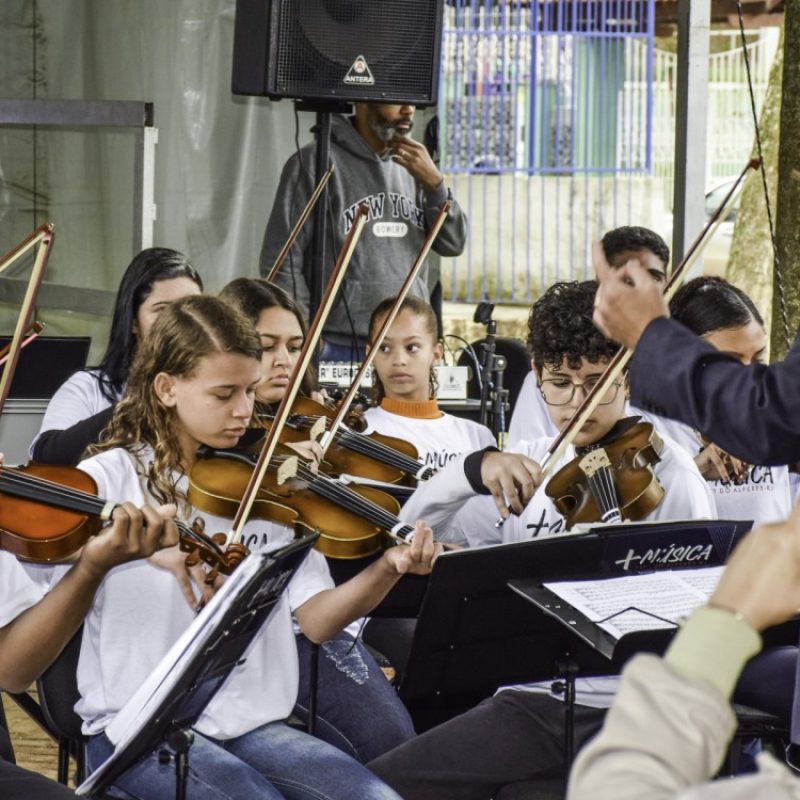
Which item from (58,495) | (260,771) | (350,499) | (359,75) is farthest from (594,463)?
(359,75)

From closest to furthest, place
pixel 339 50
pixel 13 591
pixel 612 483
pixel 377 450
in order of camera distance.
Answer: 1. pixel 13 591
2. pixel 612 483
3. pixel 377 450
4. pixel 339 50

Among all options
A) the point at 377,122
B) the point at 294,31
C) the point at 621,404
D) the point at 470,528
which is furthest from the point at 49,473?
the point at 377,122

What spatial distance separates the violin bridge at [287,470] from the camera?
249cm

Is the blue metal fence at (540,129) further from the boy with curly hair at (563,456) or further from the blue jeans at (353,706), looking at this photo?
the blue jeans at (353,706)

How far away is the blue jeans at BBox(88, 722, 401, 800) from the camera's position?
1930 millimetres

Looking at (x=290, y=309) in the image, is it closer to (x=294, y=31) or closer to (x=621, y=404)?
(x=621, y=404)

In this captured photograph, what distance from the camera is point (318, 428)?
2.96 metres

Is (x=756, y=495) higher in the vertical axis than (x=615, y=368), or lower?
lower

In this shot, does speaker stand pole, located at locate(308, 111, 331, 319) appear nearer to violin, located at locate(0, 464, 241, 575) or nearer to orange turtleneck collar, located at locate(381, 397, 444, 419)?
orange turtleneck collar, located at locate(381, 397, 444, 419)

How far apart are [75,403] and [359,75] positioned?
1.41 m

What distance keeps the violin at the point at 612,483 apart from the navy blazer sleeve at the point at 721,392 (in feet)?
2.60

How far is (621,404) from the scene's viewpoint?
8.49 feet

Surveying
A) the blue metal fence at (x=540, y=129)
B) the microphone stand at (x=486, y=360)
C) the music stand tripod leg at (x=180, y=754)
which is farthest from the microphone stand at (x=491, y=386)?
the blue metal fence at (x=540, y=129)

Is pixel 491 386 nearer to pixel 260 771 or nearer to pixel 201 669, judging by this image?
pixel 260 771
